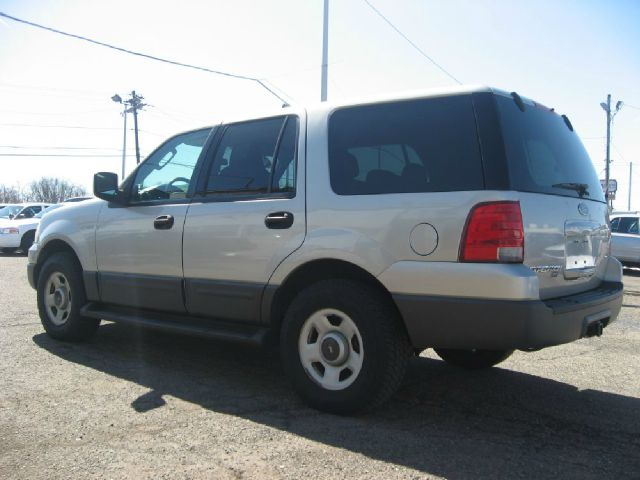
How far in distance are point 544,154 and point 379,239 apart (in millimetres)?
1170

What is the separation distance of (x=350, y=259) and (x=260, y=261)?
73 cm

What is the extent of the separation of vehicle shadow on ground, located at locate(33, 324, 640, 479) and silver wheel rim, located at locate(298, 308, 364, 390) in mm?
241

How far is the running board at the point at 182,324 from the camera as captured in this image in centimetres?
389

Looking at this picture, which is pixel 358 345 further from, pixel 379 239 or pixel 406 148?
pixel 406 148

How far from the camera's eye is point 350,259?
342cm

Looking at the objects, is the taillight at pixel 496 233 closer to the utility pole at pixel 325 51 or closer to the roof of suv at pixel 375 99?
the roof of suv at pixel 375 99

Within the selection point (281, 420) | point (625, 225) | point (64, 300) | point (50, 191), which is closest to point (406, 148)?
point (281, 420)

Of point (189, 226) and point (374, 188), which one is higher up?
point (374, 188)

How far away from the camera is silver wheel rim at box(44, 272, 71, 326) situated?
5375 millimetres

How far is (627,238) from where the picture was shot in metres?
14.8

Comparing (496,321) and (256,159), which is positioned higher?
(256,159)

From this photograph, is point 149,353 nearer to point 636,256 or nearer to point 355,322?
point 355,322

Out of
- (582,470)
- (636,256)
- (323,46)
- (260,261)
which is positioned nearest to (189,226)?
(260,261)

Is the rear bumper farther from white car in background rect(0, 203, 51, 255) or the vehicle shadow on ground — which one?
white car in background rect(0, 203, 51, 255)
